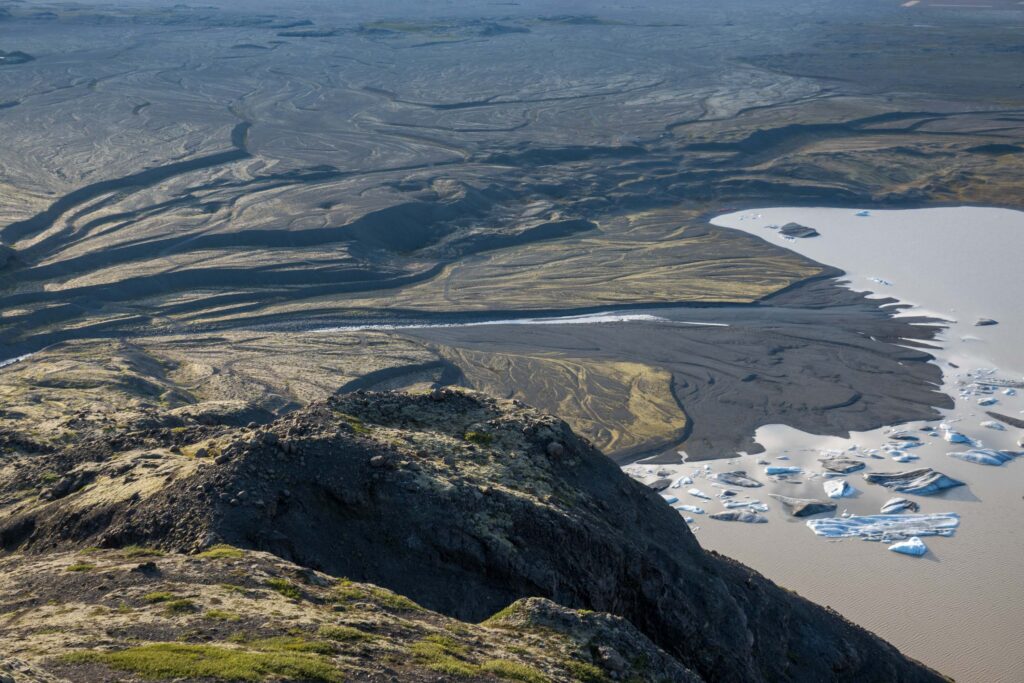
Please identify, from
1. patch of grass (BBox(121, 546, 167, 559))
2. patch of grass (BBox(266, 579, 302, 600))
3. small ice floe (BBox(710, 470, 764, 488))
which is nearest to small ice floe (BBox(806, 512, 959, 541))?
small ice floe (BBox(710, 470, 764, 488))

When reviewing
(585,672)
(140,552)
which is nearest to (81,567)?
(140,552)

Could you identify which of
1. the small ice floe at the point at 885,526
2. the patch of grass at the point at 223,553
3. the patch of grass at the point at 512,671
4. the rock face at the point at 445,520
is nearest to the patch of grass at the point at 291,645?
the patch of grass at the point at 512,671

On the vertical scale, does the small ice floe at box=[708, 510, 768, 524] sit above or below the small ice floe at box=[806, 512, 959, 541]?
below

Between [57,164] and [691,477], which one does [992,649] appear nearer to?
[691,477]

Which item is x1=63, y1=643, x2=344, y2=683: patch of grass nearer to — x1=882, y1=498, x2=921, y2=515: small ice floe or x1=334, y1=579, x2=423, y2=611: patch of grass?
x1=334, y1=579, x2=423, y2=611: patch of grass

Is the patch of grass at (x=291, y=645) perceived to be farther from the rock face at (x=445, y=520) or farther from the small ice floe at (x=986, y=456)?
the small ice floe at (x=986, y=456)

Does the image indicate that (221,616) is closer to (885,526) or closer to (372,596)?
(372,596)
